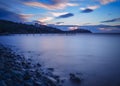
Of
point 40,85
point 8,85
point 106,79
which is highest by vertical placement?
point 8,85

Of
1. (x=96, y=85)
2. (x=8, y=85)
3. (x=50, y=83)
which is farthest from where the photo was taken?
(x=96, y=85)

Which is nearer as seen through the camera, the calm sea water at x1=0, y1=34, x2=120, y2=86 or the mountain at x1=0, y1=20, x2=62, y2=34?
the calm sea water at x1=0, y1=34, x2=120, y2=86

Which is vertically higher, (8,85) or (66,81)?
(8,85)

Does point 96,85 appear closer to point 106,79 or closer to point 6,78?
point 106,79

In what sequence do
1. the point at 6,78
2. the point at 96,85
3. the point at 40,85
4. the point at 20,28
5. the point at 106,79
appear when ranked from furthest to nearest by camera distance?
the point at 20,28
the point at 106,79
the point at 96,85
the point at 40,85
the point at 6,78

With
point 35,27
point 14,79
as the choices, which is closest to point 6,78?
point 14,79

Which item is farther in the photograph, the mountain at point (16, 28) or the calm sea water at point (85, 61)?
the mountain at point (16, 28)

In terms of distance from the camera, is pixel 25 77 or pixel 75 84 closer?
pixel 25 77

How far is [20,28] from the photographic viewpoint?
18162 cm

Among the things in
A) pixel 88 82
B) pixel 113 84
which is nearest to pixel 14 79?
pixel 88 82

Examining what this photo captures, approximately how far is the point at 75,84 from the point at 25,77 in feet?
10.6

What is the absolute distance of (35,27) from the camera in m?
195

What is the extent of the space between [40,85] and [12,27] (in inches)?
6820

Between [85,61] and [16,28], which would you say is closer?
[85,61]
